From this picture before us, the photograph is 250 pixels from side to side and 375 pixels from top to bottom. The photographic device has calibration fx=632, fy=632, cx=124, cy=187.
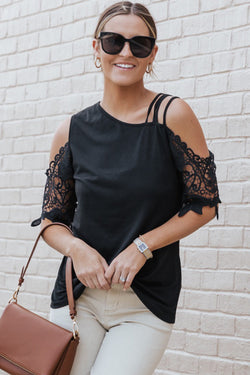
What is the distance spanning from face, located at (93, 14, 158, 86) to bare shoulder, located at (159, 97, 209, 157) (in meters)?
0.18

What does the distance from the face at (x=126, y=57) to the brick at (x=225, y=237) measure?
1.41 metres

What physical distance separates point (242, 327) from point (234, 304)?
0.40 feet

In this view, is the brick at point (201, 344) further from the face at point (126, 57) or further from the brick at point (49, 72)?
the brick at point (49, 72)

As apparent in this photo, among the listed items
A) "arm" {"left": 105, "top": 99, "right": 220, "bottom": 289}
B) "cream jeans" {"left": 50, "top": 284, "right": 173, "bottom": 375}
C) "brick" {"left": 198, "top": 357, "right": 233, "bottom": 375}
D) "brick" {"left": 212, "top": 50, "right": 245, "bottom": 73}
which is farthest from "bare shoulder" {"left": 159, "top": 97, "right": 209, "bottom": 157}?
"brick" {"left": 198, "top": 357, "right": 233, "bottom": 375}

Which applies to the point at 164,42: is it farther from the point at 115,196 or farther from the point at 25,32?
the point at 115,196

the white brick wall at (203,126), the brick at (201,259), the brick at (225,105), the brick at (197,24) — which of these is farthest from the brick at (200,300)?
the brick at (197,24)

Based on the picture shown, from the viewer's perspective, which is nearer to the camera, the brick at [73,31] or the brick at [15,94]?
the brick at [73,31]

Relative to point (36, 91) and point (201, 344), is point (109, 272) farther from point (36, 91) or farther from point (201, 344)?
point (36, 91)

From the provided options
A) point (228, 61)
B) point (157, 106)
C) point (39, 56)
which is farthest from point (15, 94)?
→ point (157, 106)

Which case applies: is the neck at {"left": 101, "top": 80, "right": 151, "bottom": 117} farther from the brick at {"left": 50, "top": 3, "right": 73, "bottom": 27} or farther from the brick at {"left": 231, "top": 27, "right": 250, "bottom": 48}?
the brick at {"left": 50, "top": 3, "right": 73, "bottom": 27}

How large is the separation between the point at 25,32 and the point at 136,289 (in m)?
2.85

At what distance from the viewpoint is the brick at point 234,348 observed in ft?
10.6

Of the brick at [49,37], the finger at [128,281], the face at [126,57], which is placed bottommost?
the finger at [128,281]

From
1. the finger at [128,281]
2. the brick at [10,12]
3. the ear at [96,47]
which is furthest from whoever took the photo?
the brick at [10,12]
